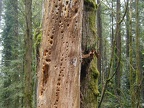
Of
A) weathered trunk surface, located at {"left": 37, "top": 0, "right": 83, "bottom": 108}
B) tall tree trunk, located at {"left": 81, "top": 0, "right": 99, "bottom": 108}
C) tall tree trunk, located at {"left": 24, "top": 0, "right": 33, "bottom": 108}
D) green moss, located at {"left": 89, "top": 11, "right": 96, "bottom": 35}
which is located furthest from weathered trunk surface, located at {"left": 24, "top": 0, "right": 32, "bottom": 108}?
weathered trunk surface, located at {"left": 37, "top": 0, "right": 83, "bottom": 108}

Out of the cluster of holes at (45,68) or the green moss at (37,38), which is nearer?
the cluster of holes at (45,68)

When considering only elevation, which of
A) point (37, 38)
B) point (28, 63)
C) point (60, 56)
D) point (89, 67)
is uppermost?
point (37, 38)

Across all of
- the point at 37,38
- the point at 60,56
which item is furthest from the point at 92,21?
the point at 60,56

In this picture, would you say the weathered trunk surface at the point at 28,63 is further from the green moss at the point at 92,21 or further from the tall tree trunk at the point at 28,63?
the green moss at the point at 92,21

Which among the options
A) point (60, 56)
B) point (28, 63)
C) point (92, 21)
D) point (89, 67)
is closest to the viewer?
point (60, 56)

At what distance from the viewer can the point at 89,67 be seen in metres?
4.48

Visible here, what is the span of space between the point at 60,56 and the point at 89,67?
53.4 inches

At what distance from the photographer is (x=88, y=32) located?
4.71m

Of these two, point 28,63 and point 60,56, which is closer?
point 60,56

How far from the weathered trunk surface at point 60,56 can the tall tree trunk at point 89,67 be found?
1.18 metres

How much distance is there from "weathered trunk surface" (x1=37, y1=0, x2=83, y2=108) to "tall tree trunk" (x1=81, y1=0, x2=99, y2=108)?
3.88ft

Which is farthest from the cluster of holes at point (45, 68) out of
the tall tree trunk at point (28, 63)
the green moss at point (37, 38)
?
the tall tree trunk at point (28, 63)

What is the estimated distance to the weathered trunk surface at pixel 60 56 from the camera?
313cm

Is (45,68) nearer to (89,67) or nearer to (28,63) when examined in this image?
(89,67)
